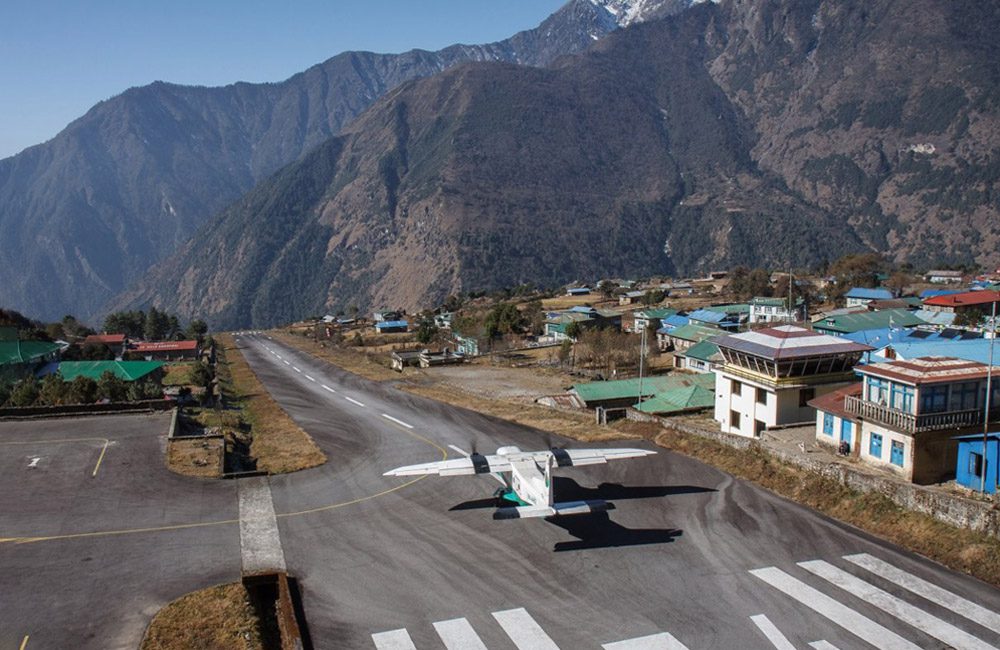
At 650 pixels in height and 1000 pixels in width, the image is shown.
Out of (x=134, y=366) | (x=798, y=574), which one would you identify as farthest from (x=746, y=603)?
(x=134, y=366)

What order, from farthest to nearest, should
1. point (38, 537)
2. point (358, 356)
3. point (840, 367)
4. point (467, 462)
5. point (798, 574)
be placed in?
Answer: point (358, 356) → point (840, 367) → point (467, 462) → point (38, 537) → point (798, 574)

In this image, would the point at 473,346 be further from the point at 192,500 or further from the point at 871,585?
the point at 871,585

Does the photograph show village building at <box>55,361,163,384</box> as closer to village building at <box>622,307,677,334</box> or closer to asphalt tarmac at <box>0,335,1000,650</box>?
asphalt tarmac at <box>0,335,1000,650</box>

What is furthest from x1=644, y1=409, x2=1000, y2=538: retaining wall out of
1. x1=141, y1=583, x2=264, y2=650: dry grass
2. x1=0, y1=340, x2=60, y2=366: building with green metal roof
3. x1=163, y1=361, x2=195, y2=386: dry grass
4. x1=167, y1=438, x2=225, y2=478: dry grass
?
x1=0, y1=340, x2=60, y2=366: building with green metal roof

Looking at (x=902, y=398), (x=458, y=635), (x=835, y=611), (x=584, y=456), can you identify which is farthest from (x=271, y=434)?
(x=902, y=398)

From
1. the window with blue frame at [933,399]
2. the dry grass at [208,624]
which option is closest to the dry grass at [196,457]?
the dry grass at [208,624]

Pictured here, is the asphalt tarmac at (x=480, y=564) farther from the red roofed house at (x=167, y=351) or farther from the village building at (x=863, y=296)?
the village building at (x=863, y=296)
